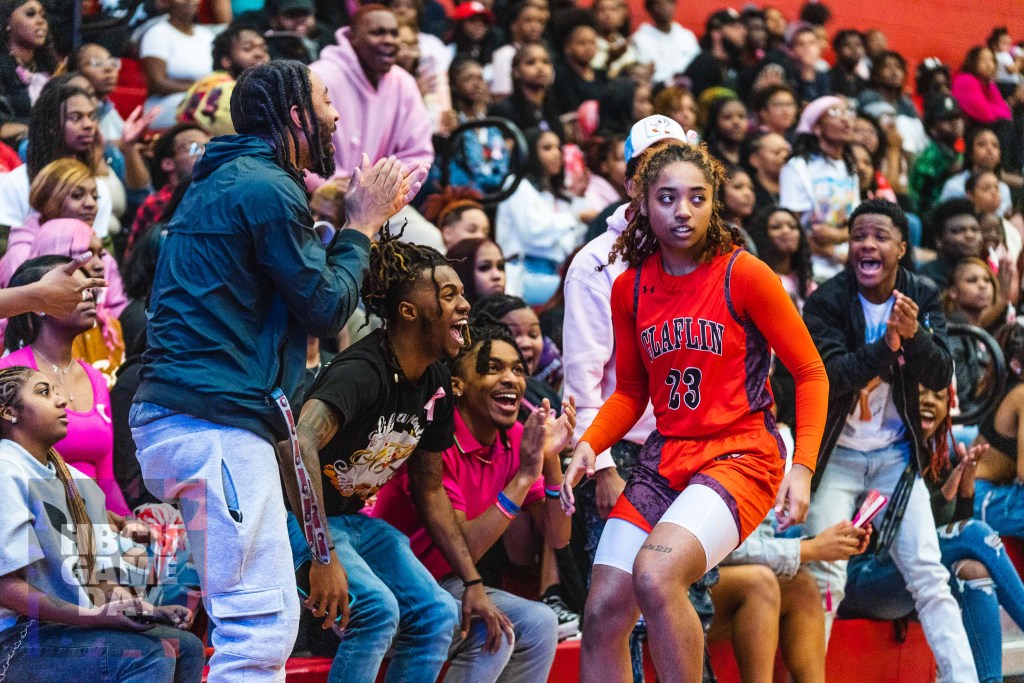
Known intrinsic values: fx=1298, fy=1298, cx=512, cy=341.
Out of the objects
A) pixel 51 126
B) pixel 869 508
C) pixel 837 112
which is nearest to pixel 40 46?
pixel 51 126

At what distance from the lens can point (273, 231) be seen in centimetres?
310

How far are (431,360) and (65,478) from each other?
112 centimetres

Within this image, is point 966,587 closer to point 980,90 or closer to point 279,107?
point 279,107

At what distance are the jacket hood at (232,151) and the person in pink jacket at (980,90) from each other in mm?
10381

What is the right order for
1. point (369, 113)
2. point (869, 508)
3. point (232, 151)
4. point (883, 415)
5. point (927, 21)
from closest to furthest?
point (232, 151), point (869, 508), point (883, 415), point (369, 113), point (927, 21)

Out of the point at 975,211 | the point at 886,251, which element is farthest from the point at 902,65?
the point at 886,251

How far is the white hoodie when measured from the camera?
4219 millimetres

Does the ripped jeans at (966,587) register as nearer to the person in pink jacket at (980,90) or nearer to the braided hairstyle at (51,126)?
the braided hairstyle at (51,126)

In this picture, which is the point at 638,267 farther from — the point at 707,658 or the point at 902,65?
the point at 902,65

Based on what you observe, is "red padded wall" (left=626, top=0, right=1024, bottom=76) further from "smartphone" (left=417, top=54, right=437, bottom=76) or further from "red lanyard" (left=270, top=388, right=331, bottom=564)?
"red lanyard" (left=270, top=388, right=331, bottom=564)

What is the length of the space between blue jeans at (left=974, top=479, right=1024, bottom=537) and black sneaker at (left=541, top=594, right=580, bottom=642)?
2.36 metres

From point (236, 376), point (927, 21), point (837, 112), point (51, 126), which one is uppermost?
point (927, 21)

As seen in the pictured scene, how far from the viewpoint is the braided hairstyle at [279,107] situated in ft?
10.8

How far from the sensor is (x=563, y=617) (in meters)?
4.75
